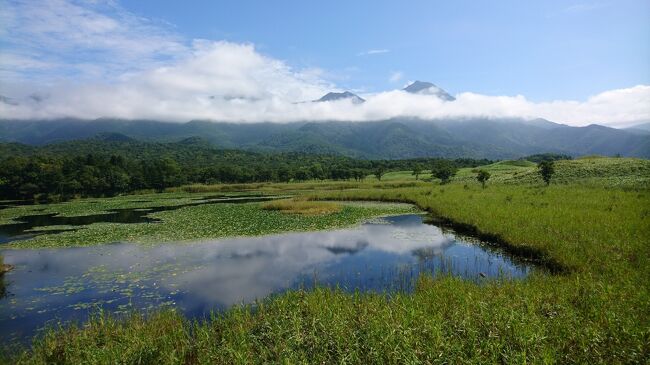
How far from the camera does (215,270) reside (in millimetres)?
23219

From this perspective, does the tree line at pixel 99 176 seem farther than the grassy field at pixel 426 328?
Yes

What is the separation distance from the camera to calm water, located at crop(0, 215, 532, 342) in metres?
17.7

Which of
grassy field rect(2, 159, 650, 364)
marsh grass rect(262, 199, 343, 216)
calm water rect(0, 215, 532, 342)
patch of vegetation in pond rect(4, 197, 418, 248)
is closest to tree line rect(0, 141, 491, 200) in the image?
patch of vegetation in pond rect(4, 197, 418, 248)

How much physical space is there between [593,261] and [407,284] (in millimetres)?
8646

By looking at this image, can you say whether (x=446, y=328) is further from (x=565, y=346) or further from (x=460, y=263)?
(x=460, y=263)

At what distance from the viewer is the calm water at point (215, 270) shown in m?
17.7

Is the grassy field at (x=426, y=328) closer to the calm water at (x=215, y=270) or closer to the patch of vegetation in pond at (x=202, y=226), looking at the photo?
the calm water at (x=215, y=270)

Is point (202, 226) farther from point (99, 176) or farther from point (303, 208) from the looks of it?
point (99, 176)

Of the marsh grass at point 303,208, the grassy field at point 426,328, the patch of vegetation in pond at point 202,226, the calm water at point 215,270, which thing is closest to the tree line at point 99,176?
the patch of vegetation in pond at point 202,226

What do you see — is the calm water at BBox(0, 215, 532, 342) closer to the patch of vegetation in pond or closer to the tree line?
the patch of vegetation in pond

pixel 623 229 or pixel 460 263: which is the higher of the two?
pixel 623 229

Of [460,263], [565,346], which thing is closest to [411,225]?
[460,263]

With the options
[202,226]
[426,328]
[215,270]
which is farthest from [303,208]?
[426,328]

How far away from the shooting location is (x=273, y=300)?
1480 cm
